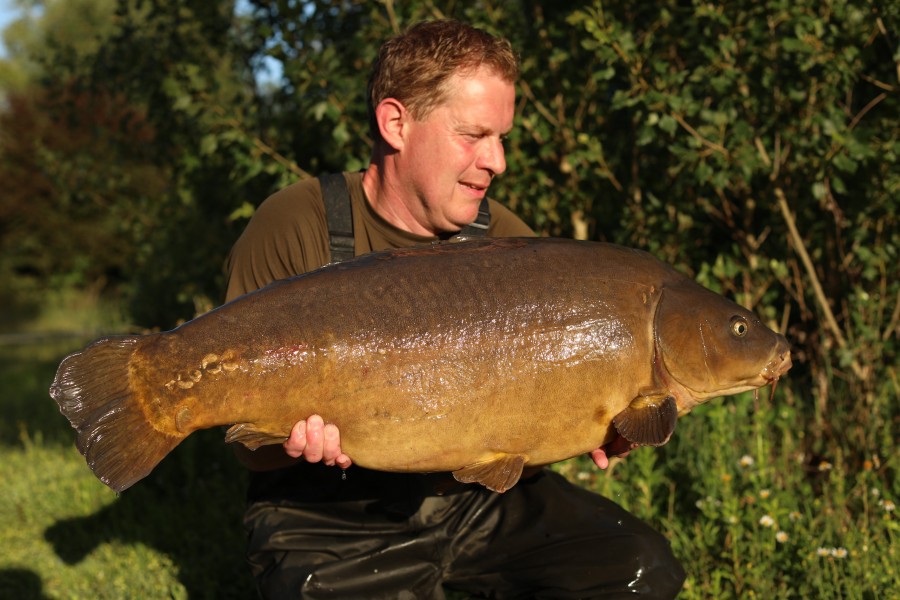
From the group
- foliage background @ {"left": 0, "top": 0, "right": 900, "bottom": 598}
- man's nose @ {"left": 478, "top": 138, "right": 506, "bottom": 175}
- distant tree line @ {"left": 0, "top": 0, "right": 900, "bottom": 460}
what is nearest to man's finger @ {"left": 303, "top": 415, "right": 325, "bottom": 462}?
man's nose @ {"left": 478, "top": 138, "right": 506, "bottom": 175}

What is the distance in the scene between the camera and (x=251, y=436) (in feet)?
7.72

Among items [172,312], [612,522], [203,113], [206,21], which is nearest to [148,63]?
[206,21]

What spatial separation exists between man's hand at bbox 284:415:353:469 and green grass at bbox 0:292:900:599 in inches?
61.3

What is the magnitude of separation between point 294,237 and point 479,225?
1.94 feet

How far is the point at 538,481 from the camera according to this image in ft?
9.77

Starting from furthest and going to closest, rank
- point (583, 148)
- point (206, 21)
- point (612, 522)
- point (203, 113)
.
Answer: point (206, 21) → point (203, 113) → point (583, 148) → point (612, 522)

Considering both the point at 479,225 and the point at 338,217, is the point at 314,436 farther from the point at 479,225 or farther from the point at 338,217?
the point at 479,225

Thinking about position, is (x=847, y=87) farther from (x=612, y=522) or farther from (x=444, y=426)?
(x=444, y=426)

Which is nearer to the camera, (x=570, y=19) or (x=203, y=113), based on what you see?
(x=570, y=19)

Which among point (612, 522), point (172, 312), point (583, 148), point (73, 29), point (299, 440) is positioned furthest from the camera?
point (73, 29)

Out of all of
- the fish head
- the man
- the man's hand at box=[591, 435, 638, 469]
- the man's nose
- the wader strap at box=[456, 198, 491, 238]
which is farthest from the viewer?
the wader strap at box=[456, 198, 491, 238]

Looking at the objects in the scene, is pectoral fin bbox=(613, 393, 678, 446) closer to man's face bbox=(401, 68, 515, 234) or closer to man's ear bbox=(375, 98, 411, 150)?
man's face bbox=(401, 68, 515, 234)

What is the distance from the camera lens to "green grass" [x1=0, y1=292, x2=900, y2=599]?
330 centimetres

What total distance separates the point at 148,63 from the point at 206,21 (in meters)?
0.60
